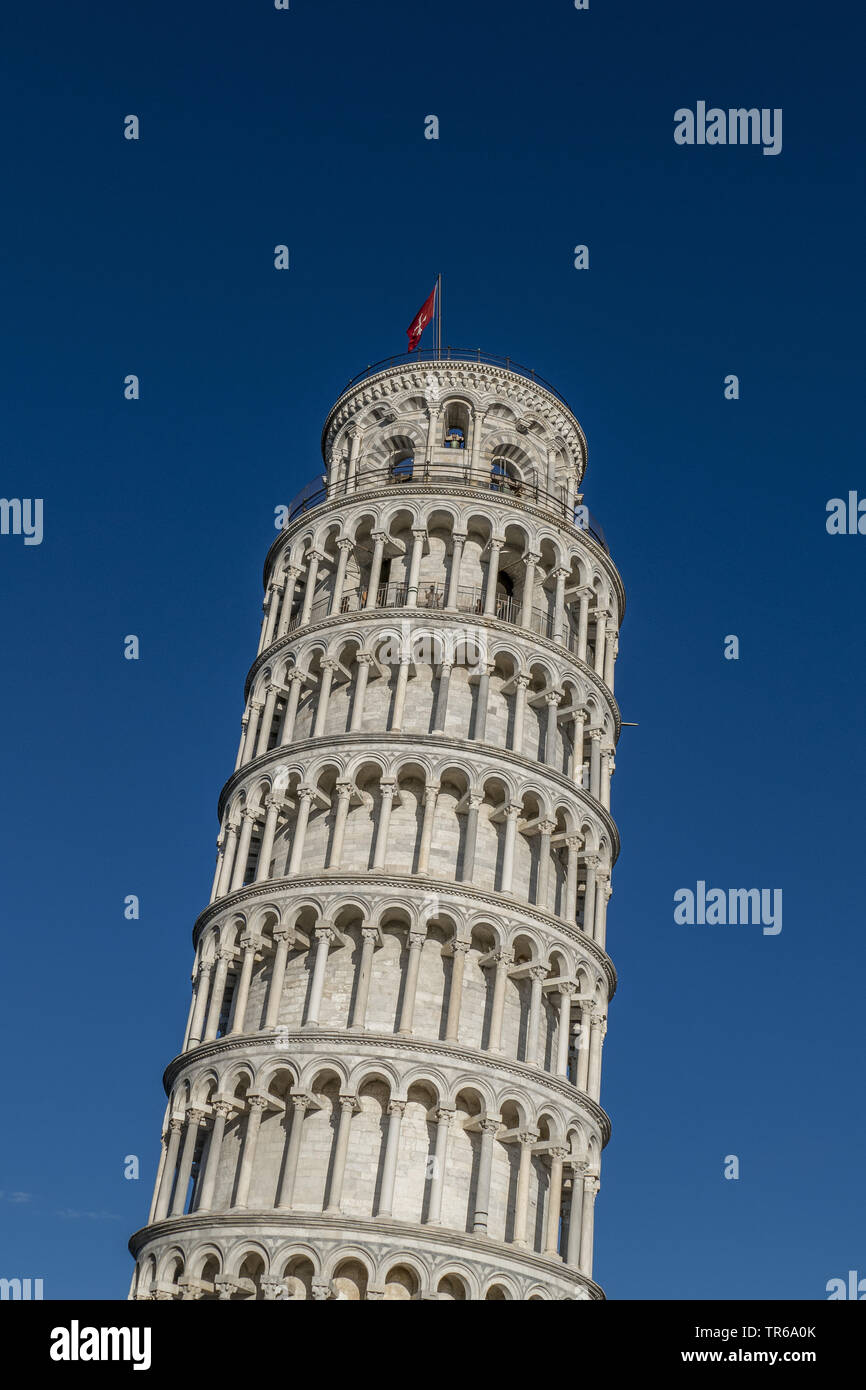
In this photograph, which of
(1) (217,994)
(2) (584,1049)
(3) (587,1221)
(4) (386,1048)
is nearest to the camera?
(4) (386,1048)

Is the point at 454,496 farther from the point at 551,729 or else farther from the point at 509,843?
the point at 509,843

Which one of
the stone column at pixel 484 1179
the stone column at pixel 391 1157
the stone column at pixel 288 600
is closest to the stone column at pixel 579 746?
the stone column at pixel 288 600

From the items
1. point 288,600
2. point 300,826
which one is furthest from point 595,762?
point 288,600

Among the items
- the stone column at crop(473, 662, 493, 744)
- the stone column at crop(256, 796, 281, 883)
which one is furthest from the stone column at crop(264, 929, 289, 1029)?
the stone column at crop(473, 662, 493, 744)

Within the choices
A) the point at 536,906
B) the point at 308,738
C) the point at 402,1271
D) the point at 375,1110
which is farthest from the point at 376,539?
the point at 402,1271

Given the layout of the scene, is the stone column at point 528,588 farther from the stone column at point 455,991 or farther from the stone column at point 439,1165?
the stone column at point 439,1165
